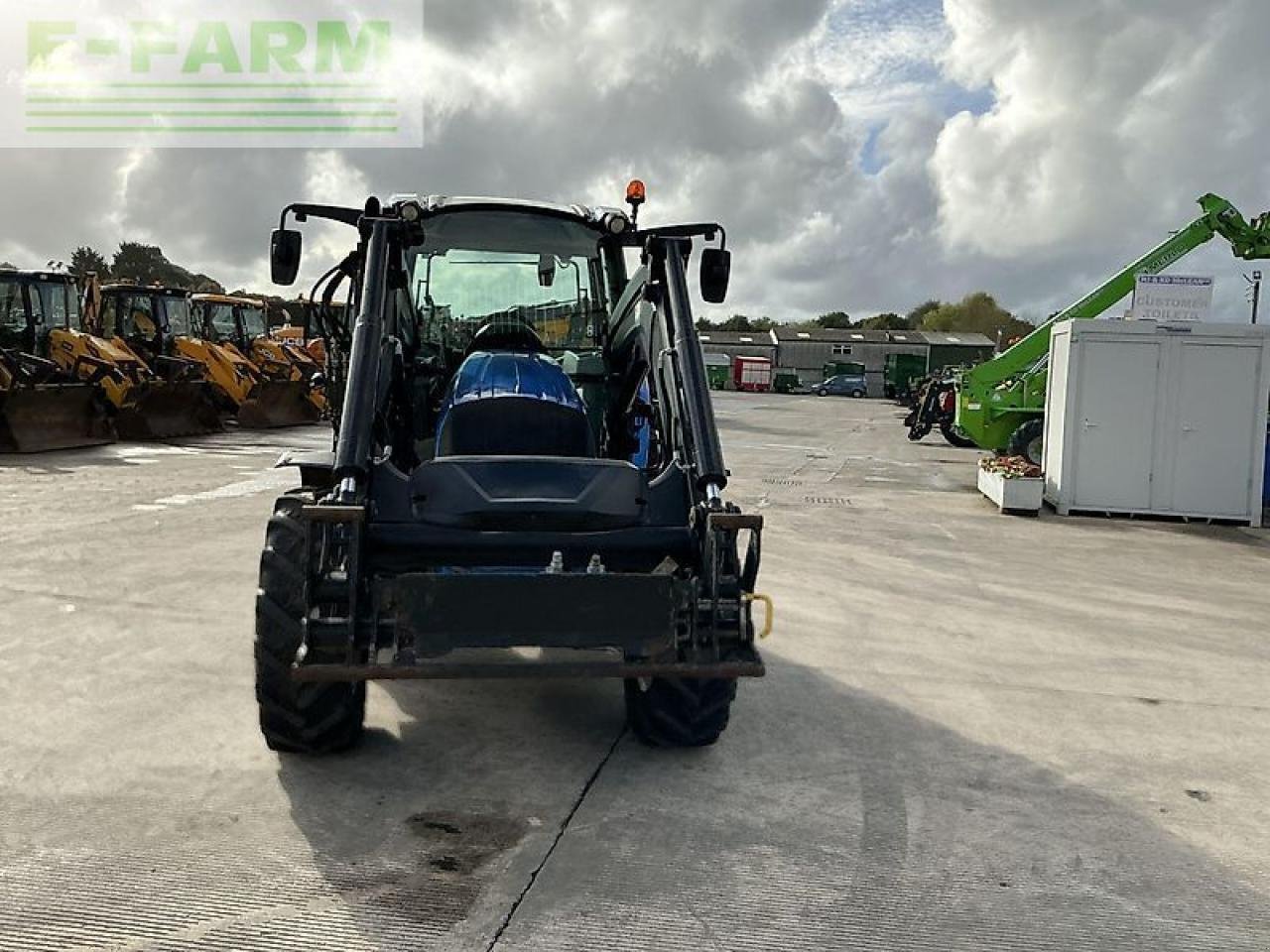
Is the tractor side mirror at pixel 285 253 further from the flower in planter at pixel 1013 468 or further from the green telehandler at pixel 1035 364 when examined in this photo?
the green telehandler at pixel 1035 364

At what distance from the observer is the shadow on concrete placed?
3174mm

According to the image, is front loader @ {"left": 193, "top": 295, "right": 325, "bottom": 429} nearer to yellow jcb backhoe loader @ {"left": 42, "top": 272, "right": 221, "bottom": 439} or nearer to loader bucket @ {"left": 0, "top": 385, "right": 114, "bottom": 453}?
yellow jcb backhoe loader @ {"left": 42, "top": 272, "right": 221, "bottom": 439}

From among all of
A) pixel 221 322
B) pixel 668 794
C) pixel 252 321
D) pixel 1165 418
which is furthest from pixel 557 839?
pixel 252 321

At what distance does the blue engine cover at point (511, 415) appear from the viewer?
4727mm

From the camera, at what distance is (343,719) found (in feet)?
14.0

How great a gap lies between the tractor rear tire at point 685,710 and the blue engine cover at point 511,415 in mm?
1118

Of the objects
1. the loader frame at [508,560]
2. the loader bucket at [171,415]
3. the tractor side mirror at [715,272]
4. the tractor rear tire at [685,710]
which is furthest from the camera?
the loader bucket at [171,415]

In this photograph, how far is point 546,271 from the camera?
580cm

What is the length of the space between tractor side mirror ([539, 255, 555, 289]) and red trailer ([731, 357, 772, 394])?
58.9 m

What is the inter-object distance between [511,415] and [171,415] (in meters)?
15.4

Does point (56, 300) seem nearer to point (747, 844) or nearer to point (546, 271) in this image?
point (546, 271)

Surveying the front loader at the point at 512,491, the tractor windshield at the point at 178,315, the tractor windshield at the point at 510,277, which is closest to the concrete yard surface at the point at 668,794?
the front loader at the point at 512,491

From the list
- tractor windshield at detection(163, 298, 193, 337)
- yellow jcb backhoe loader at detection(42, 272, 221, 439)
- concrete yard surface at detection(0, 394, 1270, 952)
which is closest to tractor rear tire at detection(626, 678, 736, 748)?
concrete yard surface at detection(0, 394, 1270, 952)

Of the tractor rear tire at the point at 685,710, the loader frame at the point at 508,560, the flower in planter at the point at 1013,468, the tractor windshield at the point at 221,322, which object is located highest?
the tractor windshield at the point at 221,322
